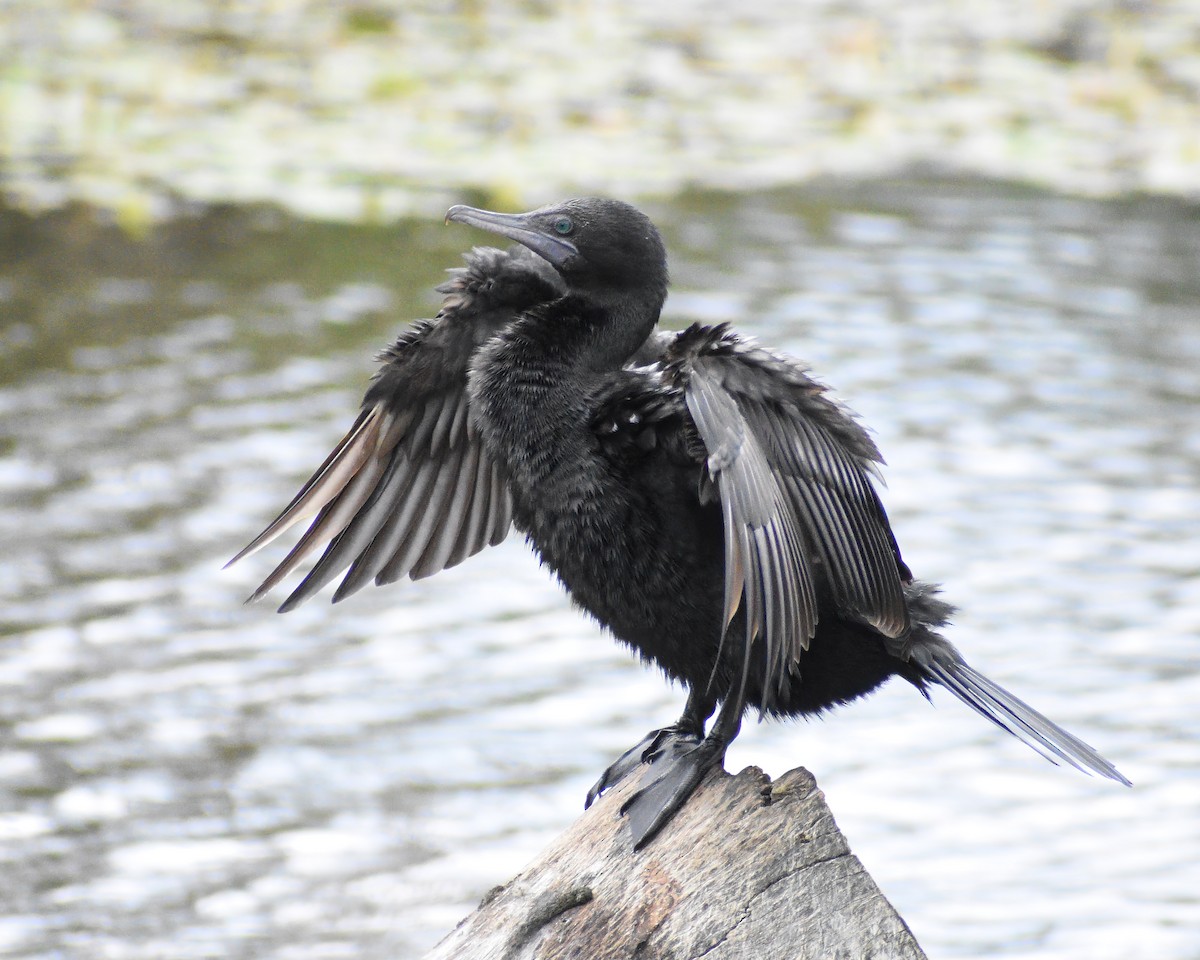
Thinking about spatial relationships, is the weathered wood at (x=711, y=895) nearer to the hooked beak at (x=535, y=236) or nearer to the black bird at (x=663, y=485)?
the black bird at (x=663, y=485)

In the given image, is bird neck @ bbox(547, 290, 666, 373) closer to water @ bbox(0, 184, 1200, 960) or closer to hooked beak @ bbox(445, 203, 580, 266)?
hooked beak @ bbox(445, 203, 580, 266)

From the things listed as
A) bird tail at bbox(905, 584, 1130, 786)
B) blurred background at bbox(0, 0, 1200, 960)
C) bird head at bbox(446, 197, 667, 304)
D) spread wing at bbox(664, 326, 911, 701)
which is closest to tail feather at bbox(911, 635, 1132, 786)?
bird tail at bbox(905, 584, 1130, 786)

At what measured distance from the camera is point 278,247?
839 centimetres

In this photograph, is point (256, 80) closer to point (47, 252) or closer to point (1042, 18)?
point (47, 252)

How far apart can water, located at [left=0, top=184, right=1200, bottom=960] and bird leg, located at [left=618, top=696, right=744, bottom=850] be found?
1284 mm

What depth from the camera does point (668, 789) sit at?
8.79 feet

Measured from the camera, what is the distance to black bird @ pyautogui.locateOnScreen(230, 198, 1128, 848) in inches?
105

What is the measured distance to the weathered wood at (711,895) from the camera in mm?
2426

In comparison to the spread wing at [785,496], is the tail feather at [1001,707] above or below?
below

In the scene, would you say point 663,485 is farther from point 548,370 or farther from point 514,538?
point 514,538

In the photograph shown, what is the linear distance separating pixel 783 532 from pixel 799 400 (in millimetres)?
297

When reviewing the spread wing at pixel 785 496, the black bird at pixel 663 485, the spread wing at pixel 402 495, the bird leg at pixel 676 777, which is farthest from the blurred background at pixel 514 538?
the spread wing at pixel 785 496

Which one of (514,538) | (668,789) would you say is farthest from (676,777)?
(514,538)

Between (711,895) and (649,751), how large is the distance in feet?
1.78
